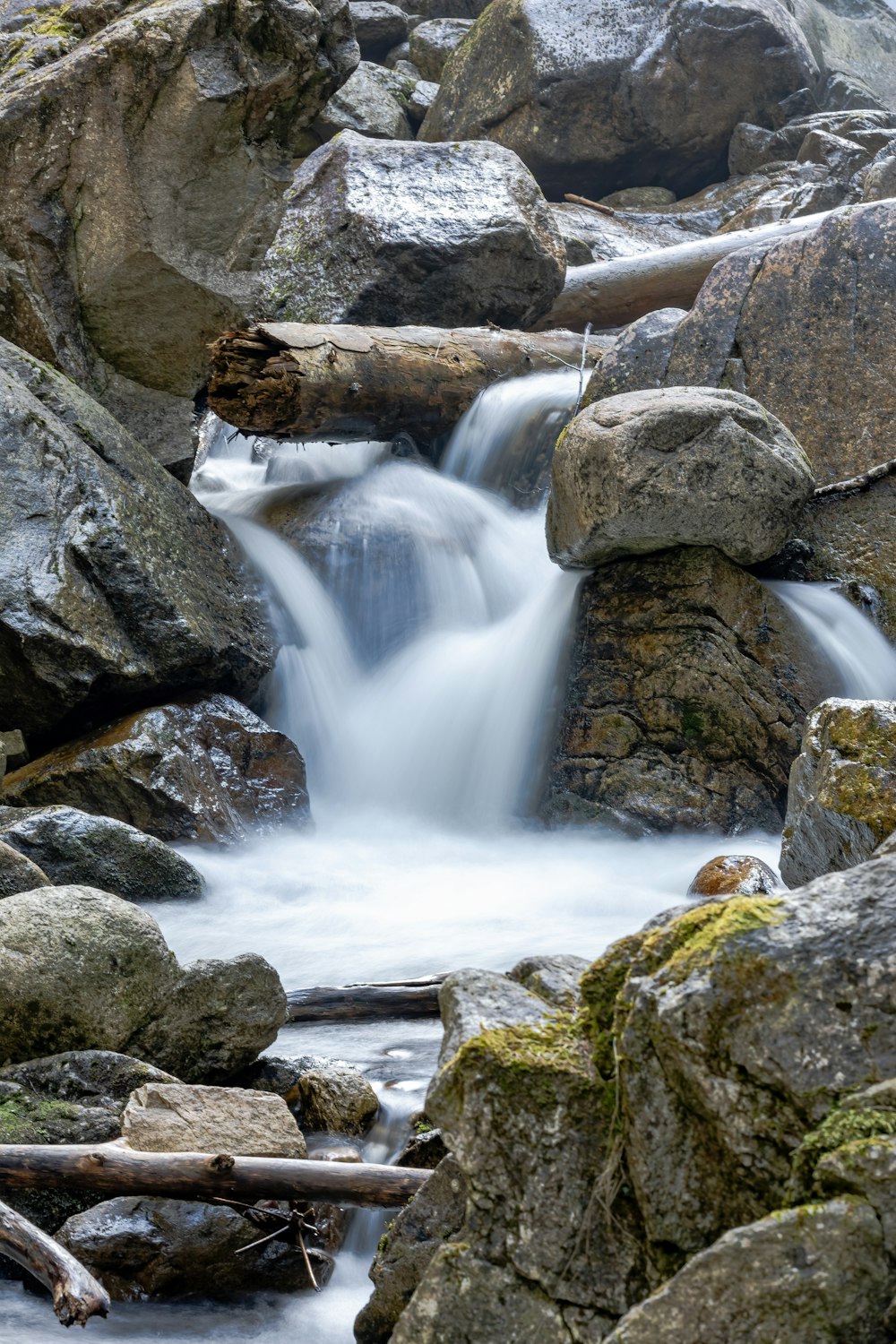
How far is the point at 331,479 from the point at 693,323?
3316 millimetres

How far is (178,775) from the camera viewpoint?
Answer: 6.91 meters

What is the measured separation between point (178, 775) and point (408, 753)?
183 cm

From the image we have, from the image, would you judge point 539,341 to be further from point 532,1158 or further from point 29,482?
point 532,1158

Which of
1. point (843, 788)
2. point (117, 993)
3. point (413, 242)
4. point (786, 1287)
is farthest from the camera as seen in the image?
point (413, 242)

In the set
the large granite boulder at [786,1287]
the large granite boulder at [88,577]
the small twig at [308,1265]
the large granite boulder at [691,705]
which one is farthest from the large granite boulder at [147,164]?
the large granite boulder at [786,1287]

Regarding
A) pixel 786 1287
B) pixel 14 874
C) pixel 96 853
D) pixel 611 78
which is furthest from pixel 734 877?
pixel 611 78

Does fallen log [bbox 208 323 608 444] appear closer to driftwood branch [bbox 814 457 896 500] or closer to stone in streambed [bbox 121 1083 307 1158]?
driftwood branch [bbox 814 457 896 500]

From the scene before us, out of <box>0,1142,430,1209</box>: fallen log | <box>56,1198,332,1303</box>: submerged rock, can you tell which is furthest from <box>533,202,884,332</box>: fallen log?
<box>0,1142,430,1209</box>: fallen log

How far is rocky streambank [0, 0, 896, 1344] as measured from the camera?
1.76 m

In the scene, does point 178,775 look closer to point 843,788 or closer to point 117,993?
point 117,993

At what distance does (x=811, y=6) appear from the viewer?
22547 mm

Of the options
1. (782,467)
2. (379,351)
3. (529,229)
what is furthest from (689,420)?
(529,229)

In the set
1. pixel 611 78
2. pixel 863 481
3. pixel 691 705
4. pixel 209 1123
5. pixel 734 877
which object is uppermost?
pixel 611 78

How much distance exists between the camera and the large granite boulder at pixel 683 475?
22.6ft
